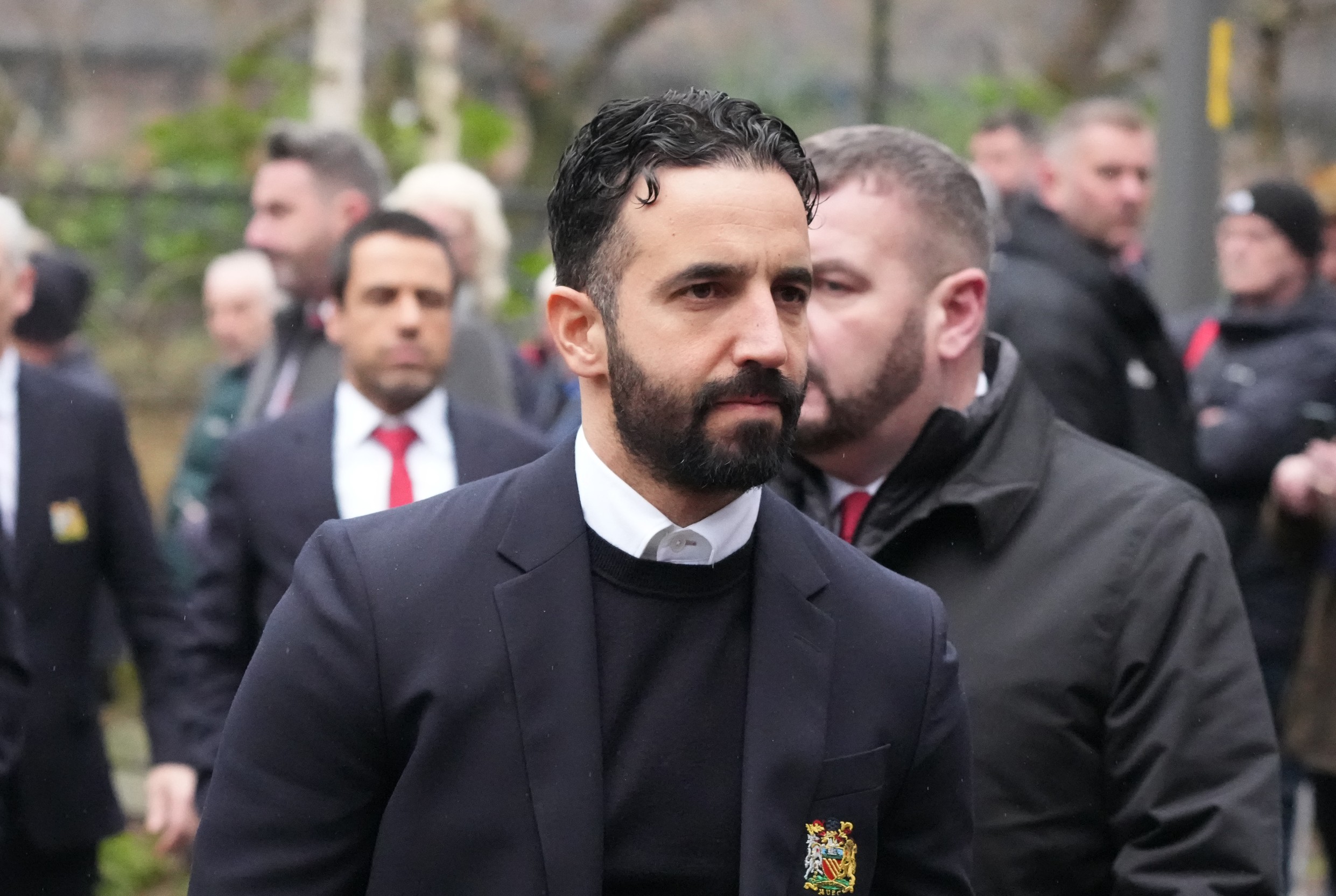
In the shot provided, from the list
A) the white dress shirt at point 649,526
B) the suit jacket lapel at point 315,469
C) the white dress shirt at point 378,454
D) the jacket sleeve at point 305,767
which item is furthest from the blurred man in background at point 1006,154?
the jacket sleeve at point 305,767

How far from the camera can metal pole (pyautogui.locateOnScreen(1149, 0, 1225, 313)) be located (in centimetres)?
720

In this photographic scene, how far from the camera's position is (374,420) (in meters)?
4.93

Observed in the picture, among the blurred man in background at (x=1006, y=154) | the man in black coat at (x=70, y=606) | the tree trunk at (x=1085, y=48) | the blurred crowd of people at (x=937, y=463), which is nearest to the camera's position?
the blurred crowd of people at (x=937, y=463)

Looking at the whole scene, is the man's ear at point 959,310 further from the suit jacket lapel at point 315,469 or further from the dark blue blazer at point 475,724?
the suit jacket lapel at point 315,469

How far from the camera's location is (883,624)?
2562mm

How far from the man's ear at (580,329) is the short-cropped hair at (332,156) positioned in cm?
434

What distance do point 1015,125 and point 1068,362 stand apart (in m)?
4.31

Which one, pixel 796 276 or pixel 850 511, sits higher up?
pixel 796 276

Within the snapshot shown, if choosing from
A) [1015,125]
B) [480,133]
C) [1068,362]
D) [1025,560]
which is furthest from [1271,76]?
[1025,560]

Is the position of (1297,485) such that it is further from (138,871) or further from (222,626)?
(138,871)

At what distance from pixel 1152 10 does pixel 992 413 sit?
1790 cm

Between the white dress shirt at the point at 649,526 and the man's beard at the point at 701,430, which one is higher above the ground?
the man's beard at the point at 701,430

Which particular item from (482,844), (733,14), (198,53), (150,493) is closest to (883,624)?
(482,844)

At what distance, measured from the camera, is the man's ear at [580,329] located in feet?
8.18
